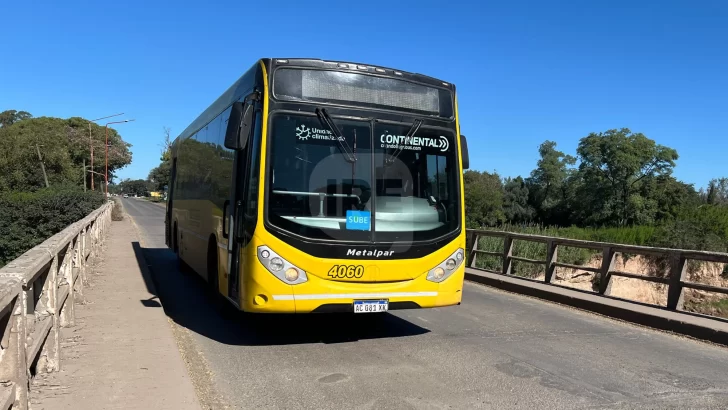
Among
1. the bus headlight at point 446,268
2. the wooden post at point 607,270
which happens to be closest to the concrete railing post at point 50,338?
the bus headlight at point 446,268

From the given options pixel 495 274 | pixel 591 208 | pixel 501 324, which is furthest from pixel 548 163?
pixel 501 324

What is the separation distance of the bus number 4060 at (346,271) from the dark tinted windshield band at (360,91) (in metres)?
1.96

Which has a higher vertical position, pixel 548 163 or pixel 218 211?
pixel 548 163

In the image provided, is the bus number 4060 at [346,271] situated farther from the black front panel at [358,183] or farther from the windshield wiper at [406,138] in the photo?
the windshield wiper at [406,138]

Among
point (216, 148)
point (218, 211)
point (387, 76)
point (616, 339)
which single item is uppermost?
point (387, 76)

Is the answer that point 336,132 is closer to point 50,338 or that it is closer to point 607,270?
point 50,338

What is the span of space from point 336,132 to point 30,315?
360 centimetres

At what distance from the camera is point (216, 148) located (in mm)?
8953

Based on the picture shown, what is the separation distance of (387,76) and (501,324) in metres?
4.04

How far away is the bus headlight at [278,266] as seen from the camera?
20.1 feet

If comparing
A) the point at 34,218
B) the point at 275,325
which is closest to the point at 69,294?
the point at 275,325

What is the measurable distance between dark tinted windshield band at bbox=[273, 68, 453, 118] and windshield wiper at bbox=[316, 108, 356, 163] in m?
0.21

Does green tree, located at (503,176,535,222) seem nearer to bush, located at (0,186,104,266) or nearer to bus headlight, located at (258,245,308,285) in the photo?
bush, located at (0,186,104,266)

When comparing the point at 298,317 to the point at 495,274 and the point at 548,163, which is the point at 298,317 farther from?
the point at 548,163
